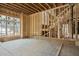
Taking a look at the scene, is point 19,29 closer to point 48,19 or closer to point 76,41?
point 48,19

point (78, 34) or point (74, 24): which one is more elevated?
point (74, 24)

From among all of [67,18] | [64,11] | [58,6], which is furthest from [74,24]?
[58,6]

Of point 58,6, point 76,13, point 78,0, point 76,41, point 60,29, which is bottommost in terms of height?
point 76,41

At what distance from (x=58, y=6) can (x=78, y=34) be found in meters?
2.50

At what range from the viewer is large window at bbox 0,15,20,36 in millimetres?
6715

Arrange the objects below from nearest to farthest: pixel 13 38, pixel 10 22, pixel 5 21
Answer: pixel 5 21, pixel 10 22, pixel 13 38

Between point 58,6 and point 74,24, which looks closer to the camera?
point 74,24

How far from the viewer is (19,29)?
29.0 ft

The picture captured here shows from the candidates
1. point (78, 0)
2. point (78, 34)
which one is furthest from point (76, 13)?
point (78, 0)

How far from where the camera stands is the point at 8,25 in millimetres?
7203

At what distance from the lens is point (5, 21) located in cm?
702

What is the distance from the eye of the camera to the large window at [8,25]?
6.71 metres

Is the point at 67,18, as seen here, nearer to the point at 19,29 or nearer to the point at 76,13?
the point at 76,13

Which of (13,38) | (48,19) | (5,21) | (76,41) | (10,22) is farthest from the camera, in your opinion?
(48,19)
